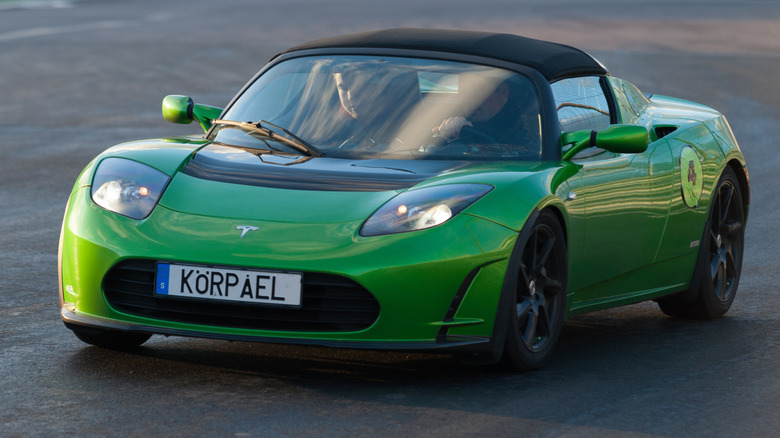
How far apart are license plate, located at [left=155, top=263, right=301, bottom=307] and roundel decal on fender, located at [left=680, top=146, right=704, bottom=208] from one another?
2622mm

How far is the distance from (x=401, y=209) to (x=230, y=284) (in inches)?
27.4

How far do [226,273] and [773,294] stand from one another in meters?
3.95

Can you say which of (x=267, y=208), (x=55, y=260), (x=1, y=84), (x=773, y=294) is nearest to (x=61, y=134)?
(x=1, y=84)

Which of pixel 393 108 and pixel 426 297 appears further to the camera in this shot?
pixel 393 108

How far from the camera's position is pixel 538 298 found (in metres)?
5.86

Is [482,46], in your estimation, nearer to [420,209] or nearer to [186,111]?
[186,111]

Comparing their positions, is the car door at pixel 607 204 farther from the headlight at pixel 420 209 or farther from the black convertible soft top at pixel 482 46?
the headlight at pixel 420 209

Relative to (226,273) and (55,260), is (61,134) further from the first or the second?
(226,273)

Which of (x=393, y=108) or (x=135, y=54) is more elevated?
(x=393, y=108)

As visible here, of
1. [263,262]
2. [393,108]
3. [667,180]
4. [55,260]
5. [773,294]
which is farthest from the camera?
[55,260]

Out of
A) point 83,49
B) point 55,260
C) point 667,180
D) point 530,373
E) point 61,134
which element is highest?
point 667,180

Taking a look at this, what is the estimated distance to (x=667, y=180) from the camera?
6910 mm

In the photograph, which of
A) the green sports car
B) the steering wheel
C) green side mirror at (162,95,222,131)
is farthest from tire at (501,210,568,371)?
green side mirror at (162,95,222,131)

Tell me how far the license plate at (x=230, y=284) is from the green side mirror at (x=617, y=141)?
1.62 metres
